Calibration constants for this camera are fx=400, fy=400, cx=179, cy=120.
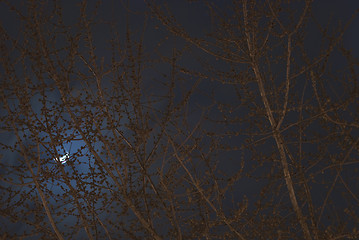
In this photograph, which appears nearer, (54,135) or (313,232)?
(54,135)

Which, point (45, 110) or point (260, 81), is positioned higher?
point (45, 110)

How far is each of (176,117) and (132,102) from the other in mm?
581

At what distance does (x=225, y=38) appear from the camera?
5.45 meters

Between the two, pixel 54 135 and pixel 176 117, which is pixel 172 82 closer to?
pixel 176 117

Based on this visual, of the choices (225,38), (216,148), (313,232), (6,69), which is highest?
(6,69)

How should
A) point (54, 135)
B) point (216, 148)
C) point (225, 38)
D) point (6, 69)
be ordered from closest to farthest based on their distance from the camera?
point (54, 135), point (6, 69), point (216, 148), point (225, 38)

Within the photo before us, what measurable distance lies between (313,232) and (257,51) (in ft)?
7.75

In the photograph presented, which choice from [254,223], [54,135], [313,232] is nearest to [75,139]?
[54,135]

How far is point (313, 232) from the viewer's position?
186 inches

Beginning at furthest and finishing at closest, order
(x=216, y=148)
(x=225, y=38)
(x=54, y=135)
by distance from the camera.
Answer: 1. (x=225, y=38)
2. (x=216, y=148)
3. (x=54, y=135)

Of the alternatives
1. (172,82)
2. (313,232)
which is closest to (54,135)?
(172,82)

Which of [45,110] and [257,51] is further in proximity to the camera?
[257,51]

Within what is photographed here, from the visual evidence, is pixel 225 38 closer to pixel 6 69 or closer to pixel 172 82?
pixel 172 82

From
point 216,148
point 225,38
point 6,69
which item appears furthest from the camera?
point 225,38
